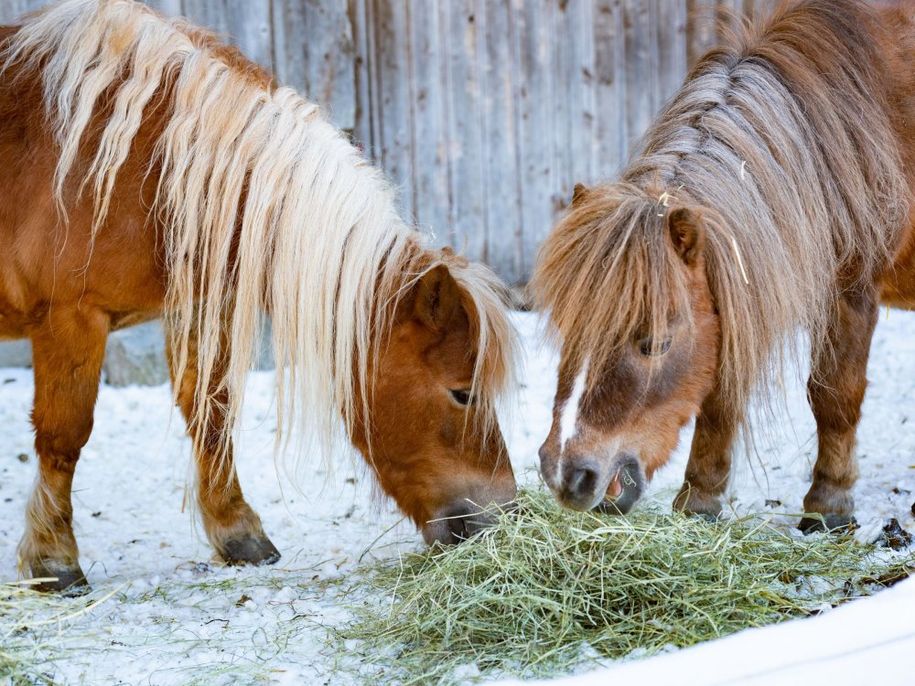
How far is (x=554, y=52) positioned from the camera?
7.26 meters

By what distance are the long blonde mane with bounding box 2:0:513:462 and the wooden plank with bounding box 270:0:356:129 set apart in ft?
9.26

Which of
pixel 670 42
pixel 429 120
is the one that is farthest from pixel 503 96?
pixel 670 42

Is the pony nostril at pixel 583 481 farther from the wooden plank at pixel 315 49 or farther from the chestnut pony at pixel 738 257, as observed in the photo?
the wooden plank at pixel 315 49

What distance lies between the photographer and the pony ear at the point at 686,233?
2879 mm

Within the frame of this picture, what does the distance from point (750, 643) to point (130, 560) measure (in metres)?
3.06

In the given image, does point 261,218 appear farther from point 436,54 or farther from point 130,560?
point 436,54

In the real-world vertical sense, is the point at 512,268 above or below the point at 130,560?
above

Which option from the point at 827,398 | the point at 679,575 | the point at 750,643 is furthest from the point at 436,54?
the point at 750,643

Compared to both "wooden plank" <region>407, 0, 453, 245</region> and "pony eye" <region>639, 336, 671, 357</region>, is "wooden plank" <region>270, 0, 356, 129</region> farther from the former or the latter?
"pony eye" <region>639, 336, 671, 357</region>

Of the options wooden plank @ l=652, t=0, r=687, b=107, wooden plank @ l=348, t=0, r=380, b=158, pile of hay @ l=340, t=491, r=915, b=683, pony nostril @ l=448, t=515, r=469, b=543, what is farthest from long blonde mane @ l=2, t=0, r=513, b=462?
wooden plank @ l=652, t=0, r=687, b=107

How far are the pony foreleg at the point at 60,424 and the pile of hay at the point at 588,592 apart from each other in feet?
4.01

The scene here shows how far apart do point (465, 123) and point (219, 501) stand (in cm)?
391

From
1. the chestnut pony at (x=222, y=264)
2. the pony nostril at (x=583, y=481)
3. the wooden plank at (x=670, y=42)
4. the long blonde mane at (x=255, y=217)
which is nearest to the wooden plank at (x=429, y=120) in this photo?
the wooden plank at (x=670, y=42)

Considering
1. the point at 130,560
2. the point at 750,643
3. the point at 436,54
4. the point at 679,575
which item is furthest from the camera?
the point at 436,54
